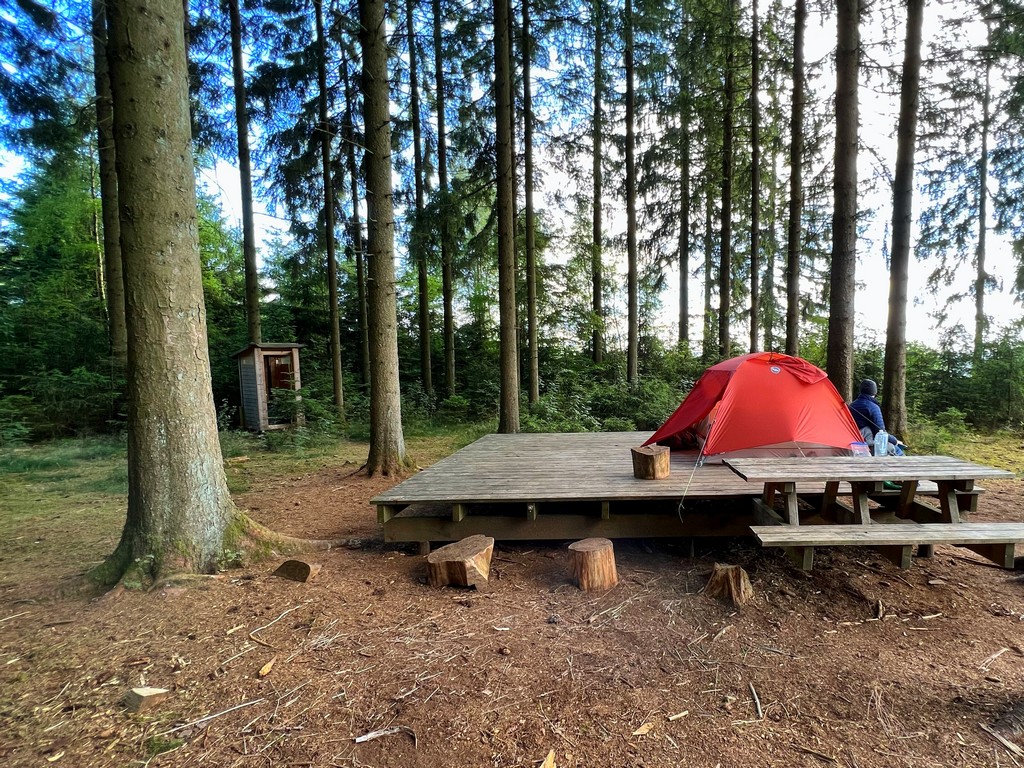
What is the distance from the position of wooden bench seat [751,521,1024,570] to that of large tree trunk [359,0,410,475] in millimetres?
5225

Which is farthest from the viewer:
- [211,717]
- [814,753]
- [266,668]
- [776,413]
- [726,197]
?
[726,197]

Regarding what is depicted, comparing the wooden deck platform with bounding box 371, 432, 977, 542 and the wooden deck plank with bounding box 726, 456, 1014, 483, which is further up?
the wooden deck plank with bounding box 726, 456, 1014, 483

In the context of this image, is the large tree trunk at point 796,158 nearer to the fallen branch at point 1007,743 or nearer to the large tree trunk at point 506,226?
the large tree trunk at point 506,226

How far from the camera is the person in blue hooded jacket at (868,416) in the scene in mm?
5027

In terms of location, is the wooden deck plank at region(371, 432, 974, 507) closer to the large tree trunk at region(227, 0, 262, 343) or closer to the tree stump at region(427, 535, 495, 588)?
the tree stump at region(427, 535, 495, 588)

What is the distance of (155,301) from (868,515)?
5.36m

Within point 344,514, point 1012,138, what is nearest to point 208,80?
point 344,514

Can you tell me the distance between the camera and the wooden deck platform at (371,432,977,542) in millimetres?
3992

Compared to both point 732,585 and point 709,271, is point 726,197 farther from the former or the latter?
point 732,585

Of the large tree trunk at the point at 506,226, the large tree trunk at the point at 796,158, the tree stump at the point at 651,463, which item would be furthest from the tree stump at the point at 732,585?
the large tree trunk at the point at 796,158

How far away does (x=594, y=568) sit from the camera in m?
3.48

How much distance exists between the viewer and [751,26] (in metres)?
11.8

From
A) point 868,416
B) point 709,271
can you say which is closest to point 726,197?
point 709,271

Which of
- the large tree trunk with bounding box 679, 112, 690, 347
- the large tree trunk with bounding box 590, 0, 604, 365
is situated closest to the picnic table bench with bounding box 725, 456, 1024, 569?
the large tree trunk with bounding box 590, 0, 604, 365
